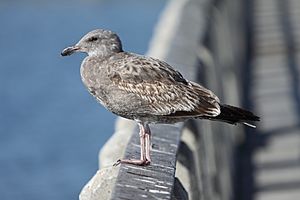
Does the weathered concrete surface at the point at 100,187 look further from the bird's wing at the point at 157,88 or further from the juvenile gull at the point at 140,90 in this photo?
the bird's wing at the point at 157,88

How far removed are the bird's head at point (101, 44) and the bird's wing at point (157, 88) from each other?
0.25ft

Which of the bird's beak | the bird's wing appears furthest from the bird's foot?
the bird's beak

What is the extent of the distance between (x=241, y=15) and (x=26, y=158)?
14.7ft

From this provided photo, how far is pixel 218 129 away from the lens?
29.5ft

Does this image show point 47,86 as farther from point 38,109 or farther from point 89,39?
point 89,39

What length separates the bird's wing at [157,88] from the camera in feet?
16.8

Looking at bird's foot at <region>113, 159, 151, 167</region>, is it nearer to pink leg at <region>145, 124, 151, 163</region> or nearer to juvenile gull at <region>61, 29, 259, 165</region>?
pink leg at <region>145, 124, 151, 163</region>

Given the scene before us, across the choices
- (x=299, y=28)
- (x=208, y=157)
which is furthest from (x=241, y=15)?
(x=208, y=157)

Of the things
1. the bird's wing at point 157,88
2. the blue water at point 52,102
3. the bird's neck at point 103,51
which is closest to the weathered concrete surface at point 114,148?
the bird's wing at point 157,88

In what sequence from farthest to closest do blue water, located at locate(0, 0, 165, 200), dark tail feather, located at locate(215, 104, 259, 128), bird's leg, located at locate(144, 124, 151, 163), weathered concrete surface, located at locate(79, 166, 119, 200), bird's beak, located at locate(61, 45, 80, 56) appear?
blue water, located at locate(0, 0, 165, 200), bird's beak, located at locate(61, 45, 80, 56), dark tail feather, located at locate(215, 104, 259, 128), bird's leg, located at locate(144, 124, 151, 163), weathered concrete surface, located at locate(79, 166, 119, 200)

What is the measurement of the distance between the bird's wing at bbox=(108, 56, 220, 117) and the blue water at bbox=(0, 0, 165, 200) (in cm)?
1092

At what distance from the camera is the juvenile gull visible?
16.7 ft

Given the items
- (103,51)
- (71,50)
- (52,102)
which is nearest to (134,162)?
(103,51)

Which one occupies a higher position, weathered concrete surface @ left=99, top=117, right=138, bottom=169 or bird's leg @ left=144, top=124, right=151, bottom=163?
weathered concrete surface @ left=99, top=117, right=138, bottom=169
